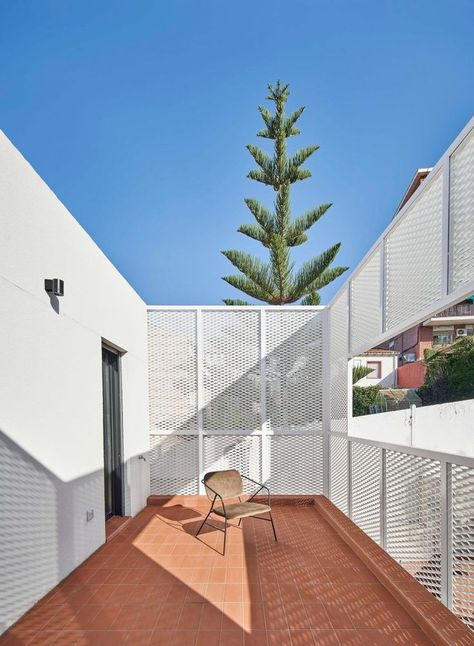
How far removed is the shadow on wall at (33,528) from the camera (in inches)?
74.1

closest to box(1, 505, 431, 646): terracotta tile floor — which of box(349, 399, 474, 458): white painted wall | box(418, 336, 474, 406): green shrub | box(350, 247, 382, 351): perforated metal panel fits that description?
box(349, 399, 474, 458): white painted wall

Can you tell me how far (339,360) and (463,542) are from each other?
238 cm

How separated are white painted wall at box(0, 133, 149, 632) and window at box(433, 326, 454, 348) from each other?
59.0 ft

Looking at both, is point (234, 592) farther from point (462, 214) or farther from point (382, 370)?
point (382, 370)

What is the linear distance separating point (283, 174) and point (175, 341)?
5059mm

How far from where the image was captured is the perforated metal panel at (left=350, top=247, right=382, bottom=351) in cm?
297

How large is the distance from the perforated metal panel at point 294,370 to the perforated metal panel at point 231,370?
0.65 ft

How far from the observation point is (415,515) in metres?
2.28

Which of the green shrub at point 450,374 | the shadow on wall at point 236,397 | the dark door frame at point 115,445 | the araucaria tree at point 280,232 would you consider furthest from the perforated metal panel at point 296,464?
the green shrub at point 450,374

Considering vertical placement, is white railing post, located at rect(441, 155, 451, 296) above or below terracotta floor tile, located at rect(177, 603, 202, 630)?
above

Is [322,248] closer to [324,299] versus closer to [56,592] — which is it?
[324,299]

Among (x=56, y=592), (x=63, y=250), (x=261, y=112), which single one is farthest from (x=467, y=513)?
(x=261, y=112)

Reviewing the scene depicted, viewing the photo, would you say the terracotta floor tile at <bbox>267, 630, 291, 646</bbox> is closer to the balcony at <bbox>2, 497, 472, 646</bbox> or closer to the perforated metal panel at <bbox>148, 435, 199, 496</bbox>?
the balcony at <bbox>2, 497, 472, 646</bbox>

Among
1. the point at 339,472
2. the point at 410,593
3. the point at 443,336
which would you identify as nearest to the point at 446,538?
the point at 410,593
